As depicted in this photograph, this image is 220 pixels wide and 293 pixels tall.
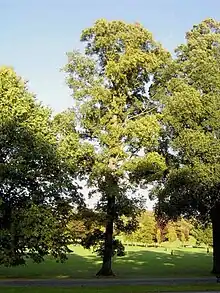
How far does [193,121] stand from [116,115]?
500 centimetres

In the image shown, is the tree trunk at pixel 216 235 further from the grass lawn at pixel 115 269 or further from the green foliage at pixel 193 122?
the green foliage at pixel 193 122

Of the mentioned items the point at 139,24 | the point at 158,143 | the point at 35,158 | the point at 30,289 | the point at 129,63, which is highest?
the point at 139,24

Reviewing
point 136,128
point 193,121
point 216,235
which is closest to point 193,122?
point 193,121

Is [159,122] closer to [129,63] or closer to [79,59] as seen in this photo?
[129,63]

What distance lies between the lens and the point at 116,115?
1162 inches

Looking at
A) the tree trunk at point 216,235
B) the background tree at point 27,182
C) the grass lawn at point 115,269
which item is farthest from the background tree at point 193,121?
the background tree at point 27,182

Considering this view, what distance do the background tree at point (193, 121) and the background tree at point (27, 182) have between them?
8377 mm

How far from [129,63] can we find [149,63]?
4.91 ft

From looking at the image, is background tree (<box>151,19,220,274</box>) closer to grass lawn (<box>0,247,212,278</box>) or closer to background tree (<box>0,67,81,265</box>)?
grass lawn (<box>0,247,212,278</box>)

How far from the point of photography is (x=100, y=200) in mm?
29062

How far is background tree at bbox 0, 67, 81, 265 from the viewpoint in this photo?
2034 centimetres

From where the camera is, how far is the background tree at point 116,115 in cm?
2752

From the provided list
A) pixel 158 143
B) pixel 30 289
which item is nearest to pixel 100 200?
pixel 158 143

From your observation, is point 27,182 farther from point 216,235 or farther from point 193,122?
point 216,235
